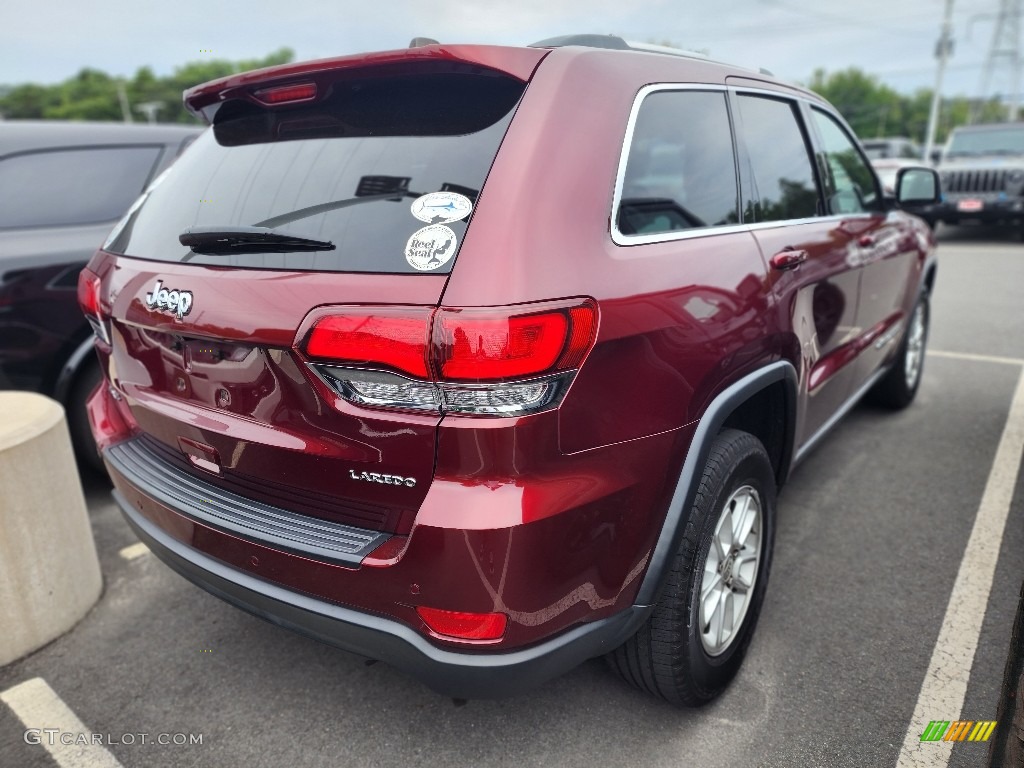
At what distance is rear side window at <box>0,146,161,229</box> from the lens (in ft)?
11.9

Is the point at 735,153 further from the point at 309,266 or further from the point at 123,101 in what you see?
the point at 123,101

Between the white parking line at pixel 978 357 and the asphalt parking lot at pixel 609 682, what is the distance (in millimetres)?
2768

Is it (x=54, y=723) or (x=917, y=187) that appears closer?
(x=54, y=723)

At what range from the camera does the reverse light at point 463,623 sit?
1.63 m

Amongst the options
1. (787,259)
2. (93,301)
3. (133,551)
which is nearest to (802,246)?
(787,259)

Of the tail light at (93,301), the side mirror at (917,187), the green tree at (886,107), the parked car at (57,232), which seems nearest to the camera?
the tail light at (93,301)

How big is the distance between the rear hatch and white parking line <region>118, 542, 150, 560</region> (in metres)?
1.31

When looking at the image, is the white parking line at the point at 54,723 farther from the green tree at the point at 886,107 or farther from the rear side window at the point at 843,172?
the green tree at the point at 886,107

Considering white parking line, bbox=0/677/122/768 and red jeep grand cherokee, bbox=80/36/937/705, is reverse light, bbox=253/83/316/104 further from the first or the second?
white parking line, bbox=0/677/122/768

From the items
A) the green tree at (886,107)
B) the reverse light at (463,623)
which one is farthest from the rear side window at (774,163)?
the green tree at (886,107)

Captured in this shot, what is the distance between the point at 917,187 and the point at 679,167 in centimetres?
228

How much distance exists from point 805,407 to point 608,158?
1430mm

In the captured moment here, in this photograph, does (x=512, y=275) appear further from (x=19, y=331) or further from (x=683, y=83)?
(x=19, y=331)

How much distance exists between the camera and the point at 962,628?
2582 mm
